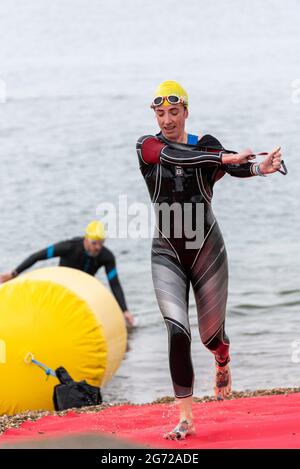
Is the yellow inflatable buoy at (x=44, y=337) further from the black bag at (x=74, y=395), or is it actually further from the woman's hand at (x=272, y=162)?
the woman's hand at (x=272, y=162)

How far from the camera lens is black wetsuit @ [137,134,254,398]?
616cm

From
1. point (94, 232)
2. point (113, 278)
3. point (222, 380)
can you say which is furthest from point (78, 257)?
point (222, 380)

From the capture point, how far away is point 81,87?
1598 inches

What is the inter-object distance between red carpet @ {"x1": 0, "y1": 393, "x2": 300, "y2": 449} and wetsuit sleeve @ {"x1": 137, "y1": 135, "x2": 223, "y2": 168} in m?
1.63

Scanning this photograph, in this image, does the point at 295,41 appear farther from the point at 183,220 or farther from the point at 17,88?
the point at 183,220

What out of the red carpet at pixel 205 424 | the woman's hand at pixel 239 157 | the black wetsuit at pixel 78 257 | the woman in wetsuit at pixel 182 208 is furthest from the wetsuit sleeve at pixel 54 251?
the woman's hand at pixel 239 157

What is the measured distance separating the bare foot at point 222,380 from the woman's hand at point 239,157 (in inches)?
67.9

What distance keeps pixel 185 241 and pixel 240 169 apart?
1.91ft

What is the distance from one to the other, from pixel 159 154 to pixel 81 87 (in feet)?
114

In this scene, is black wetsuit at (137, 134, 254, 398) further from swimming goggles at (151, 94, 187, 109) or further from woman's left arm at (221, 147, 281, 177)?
swimming goggles at (151, 94, 187, 109)

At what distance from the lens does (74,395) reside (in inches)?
360

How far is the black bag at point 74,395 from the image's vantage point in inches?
357

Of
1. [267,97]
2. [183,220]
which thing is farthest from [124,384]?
[267,97]

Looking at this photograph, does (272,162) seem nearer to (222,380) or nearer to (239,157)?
(239,157)
